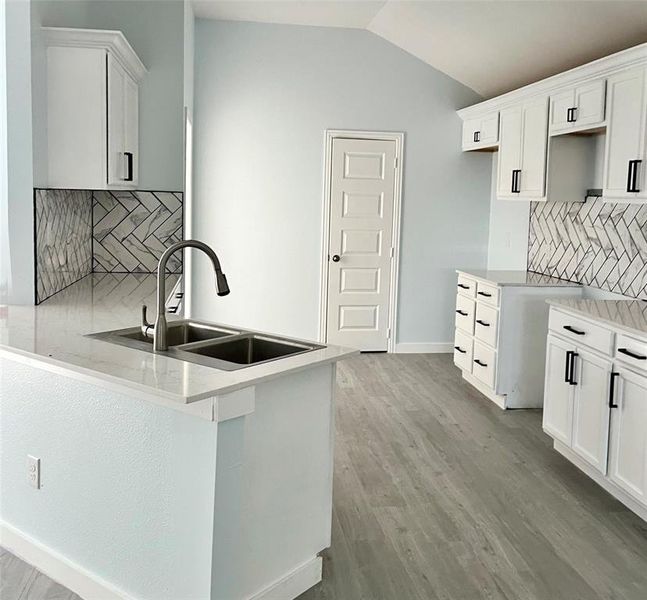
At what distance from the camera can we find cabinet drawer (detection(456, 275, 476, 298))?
5705mm

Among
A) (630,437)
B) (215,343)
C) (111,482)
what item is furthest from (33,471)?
(630,437)

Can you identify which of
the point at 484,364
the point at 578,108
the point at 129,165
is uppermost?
the point at 578,108

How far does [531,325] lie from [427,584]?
2762mm

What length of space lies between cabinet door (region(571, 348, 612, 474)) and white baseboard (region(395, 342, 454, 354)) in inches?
123

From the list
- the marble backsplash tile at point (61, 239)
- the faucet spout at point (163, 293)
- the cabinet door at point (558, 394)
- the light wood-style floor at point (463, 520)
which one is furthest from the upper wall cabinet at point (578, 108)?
the marble backsplash tile at point (61, 239)

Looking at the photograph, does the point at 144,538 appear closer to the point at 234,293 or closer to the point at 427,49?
the point at 234,293

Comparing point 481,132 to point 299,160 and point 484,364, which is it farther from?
point 484,364

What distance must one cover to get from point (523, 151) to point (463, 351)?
1.63 m

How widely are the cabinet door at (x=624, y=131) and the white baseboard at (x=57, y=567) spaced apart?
3.24m

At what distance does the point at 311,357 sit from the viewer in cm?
256

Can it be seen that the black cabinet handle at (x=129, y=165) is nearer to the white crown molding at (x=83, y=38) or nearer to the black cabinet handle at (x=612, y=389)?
the white crown molding at (x=83, y=38)

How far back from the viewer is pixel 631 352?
134 inches

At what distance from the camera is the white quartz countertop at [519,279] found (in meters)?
5.14

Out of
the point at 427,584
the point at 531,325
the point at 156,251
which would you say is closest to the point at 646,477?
the point at 427,584
